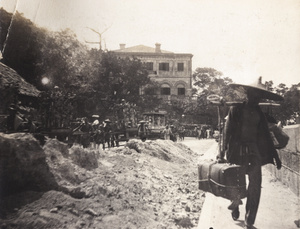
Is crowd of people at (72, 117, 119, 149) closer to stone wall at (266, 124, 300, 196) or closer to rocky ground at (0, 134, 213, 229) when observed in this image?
rocky ground at (0, 134, 213, 229)

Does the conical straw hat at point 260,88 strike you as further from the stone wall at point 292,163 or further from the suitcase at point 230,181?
the stone wall at point 292,163

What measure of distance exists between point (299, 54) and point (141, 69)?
2282 cm

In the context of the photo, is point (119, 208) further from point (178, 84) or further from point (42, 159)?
point (178, 84)

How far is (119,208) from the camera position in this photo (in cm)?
412

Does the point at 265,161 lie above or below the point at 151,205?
above

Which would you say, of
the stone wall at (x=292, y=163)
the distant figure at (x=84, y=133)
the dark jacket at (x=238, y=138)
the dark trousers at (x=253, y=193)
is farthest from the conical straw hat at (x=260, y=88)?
the distant figure at (x=84, y=133)

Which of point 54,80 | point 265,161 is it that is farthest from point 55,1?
point 54,80

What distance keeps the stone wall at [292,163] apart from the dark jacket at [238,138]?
1.90 meters

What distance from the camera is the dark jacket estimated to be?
365 centimetres

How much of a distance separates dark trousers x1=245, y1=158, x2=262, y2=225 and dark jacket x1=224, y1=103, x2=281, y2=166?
0.18 metres

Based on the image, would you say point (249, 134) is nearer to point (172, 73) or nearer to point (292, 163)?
point (292, 163)

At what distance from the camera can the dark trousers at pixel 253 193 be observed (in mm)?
3404

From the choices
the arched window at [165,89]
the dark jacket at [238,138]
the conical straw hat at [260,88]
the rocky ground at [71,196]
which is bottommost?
the rocky ground at [71,196]

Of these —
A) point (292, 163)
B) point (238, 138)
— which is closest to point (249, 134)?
point (238, 138)
